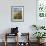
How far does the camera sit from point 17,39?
737cm

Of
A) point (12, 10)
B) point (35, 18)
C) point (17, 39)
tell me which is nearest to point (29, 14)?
point (35, 18)

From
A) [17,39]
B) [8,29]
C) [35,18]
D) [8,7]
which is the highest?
[8,7]

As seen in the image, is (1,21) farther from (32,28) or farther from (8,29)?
(32,28)

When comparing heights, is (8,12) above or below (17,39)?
above

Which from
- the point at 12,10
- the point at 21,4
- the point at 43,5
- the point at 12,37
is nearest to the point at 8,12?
the point at 12,10

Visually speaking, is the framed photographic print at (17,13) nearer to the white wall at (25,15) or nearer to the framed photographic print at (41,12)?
the white wall at (25,15)

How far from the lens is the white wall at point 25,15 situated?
7492mm

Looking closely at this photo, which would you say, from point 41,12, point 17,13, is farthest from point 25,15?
point 41,12

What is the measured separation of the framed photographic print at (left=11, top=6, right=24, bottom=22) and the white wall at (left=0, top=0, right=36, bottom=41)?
5.5 inches

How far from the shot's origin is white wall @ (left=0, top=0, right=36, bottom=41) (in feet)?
24.6

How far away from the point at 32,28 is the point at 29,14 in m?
0.68

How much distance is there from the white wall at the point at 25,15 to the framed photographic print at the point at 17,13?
14 centimetres

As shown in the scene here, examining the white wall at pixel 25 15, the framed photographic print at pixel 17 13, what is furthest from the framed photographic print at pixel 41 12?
the framed photographic print at pixel 17 13

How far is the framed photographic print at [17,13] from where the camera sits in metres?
7.50
